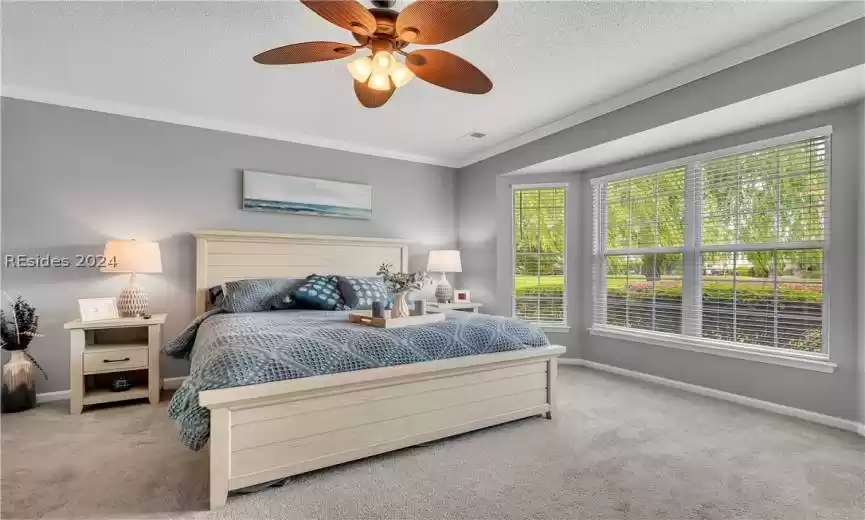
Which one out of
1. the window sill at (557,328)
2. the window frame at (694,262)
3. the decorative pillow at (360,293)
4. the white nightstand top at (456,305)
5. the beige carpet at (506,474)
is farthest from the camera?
the window sill at (557,328)

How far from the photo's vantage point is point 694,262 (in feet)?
12.0

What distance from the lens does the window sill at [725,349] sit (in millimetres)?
2910

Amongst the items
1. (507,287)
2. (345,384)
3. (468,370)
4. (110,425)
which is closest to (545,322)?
(507,287)

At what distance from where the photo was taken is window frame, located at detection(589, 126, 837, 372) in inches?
114

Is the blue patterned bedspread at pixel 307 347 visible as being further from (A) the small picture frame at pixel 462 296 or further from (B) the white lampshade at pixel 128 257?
(A) the small picture frame at pixel 462 296

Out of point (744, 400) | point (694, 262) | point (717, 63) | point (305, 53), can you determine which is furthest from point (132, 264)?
point (744, 400)

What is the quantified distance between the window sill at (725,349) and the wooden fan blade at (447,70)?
8.97 ft

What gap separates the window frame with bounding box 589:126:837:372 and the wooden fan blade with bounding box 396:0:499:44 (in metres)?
2.64

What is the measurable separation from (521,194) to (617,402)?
7.94ft

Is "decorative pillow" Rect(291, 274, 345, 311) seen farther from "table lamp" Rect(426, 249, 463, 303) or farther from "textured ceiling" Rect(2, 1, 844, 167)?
"textured ceiling" Rect(2, 1, 844, 167)

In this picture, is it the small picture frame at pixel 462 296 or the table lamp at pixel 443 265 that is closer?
the table lamp at pixel 443 265

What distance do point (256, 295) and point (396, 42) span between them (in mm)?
2282

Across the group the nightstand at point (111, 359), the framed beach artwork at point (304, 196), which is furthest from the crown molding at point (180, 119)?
the nightstand at point (111, 359)

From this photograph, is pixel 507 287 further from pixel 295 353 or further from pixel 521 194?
pixel 295 353
